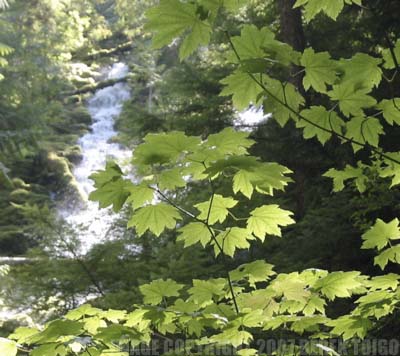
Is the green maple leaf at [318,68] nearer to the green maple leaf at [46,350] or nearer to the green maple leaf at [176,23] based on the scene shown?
the green maple leaf at [176,23]

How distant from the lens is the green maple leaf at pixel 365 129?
131 centimetres

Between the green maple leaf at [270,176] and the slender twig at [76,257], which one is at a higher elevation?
the slender twig at [76,257]

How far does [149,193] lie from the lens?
3.94ft

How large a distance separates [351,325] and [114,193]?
2.73ft

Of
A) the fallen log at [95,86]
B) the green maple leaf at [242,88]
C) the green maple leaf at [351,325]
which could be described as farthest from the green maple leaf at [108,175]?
the fallen log at [95,86]

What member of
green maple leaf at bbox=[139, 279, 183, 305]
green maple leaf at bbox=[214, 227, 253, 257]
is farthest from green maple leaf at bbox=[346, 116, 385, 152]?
green maple leaf at bbox=[139, 279, 183, 305]

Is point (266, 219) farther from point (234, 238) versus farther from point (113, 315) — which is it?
point (113, 315)

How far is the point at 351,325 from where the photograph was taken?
1.44m

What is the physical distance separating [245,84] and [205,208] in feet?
1.28

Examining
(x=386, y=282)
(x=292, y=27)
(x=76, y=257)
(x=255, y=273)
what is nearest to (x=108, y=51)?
(x=292, y=27)

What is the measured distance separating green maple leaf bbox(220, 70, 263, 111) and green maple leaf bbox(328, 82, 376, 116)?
225 mm

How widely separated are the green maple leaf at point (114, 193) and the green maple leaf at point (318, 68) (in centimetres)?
53

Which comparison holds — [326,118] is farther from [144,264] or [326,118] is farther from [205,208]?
[144,264]

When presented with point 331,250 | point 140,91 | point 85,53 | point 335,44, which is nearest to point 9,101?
point 335,44
